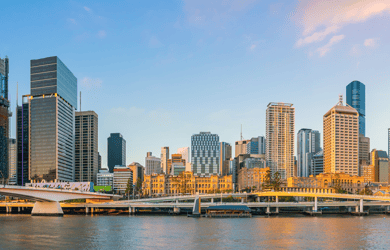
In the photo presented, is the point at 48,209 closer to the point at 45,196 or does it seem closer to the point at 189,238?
the point at 45,196

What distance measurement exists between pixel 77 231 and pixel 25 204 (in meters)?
103

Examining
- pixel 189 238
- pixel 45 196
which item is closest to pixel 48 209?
pixel 45 196

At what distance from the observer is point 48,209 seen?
157 m

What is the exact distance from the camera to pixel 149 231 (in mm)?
99312

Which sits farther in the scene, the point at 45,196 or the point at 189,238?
the point at 45,196

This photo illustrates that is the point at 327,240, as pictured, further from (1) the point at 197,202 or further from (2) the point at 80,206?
(2) the point at 80,206

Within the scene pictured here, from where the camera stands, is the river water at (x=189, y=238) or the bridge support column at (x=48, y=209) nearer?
the river water at (x=189, y=238)

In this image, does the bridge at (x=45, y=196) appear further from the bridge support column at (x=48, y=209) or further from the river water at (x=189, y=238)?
the river water at (x=189, y=238)

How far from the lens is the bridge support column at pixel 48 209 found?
155875 millimetres

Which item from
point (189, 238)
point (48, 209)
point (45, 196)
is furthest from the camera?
point (48, 209)

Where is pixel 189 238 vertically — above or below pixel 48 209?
above

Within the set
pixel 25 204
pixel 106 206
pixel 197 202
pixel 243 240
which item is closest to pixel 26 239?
pixel 243 240

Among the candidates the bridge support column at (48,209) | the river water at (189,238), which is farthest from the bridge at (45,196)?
the river water at (189,238)

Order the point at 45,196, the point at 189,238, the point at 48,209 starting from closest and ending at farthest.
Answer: the point at 189,238
the point at 45,196
the point at 48,209
